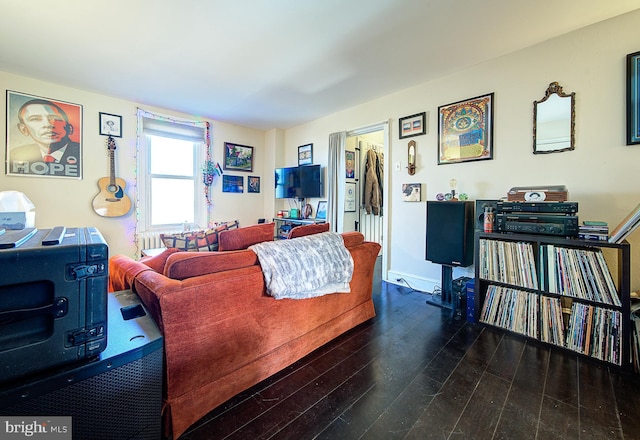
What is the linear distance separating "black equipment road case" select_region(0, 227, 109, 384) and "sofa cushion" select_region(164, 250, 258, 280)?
414 mm

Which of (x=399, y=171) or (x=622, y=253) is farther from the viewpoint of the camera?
(x=399, y=171)

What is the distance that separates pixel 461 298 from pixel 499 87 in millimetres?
2042

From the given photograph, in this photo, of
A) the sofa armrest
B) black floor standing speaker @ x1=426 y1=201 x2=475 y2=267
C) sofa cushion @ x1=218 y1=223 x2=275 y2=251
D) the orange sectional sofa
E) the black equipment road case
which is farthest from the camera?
black floor standing speaker @ x1=426 y1=201 x2=475 y2=267

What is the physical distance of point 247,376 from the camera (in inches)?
56.0

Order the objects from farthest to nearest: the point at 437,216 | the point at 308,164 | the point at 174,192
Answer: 1. the point at 308,164
2. the point at 174,192
3. the point at 437,216

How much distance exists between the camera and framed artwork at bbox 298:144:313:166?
439 cm

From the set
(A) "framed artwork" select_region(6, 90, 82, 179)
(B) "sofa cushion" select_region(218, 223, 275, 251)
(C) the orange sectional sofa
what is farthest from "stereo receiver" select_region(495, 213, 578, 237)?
(A) "framed artwork" select_region(6, 90, 82, 179)

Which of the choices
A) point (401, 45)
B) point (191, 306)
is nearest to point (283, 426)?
point (191, 306)

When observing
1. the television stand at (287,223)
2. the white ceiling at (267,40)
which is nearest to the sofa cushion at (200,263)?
the white ceiling at (267,40)

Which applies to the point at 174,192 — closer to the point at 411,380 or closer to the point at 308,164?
the point at 308,164

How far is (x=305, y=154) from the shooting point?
4.48m

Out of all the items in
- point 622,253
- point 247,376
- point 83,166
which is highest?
point 83,166

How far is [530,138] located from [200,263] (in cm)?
284

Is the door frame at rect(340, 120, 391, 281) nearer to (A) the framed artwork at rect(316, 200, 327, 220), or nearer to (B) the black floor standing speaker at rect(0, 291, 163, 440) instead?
(A) the framed artwork at rect(316, 200, 327, 220)
